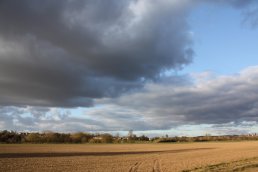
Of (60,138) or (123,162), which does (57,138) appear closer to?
(60,138)

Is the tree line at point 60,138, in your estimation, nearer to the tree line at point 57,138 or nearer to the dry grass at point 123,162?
the tree line at point 57,138

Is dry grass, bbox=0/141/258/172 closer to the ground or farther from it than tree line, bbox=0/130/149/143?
closer to the ground

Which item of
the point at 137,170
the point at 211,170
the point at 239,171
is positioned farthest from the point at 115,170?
the point at 239,171

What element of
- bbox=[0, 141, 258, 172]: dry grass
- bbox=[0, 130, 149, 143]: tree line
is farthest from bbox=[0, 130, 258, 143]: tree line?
bbox=[0, 141, 258, 172]: dry grass

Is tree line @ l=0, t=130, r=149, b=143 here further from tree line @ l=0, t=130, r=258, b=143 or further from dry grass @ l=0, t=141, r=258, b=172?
dry grass @ l=0, t=141, r=258, b=172

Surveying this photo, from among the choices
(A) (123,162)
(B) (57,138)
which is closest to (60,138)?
(B) (57,138)

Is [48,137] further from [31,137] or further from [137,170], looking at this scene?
[137,170]

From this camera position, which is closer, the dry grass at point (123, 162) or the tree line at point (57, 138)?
the dry grass at point (123, 162)

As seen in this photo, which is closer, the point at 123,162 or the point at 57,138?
the point at 123,162

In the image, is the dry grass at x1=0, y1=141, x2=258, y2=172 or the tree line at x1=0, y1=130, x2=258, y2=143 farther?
the tree line at x1=0, y1=130, x2=258, y2=143

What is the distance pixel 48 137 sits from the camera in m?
156

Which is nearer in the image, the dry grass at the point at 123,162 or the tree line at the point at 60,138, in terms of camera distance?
the dry grass at the point at 123,162

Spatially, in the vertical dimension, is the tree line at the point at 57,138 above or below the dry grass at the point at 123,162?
Result: above

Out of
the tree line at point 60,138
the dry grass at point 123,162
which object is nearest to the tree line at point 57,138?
the tree line at point 60,138
